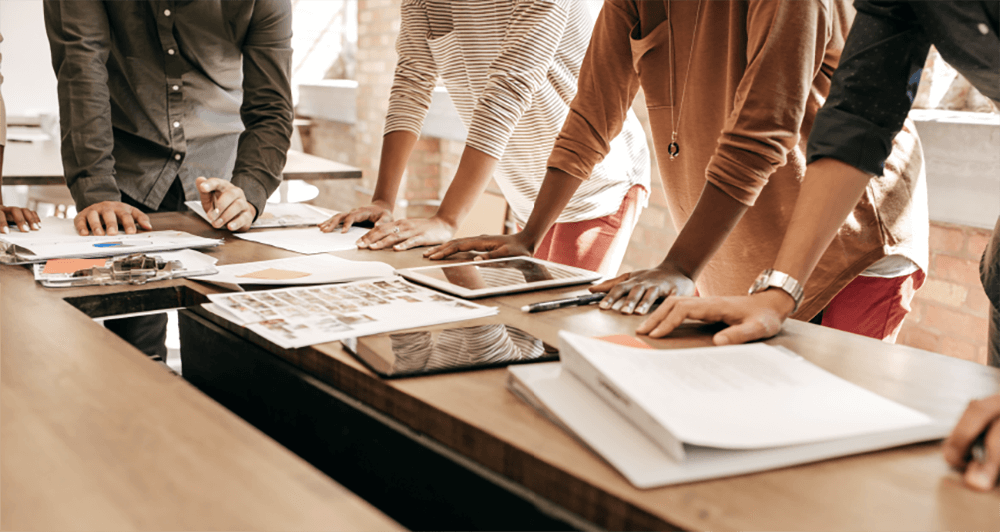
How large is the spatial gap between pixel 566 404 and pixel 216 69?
5.66 ft

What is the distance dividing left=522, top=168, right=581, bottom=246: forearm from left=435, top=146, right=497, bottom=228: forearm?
7.0 inches

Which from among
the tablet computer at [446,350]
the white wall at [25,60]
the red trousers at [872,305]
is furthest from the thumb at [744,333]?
the white wall at [25,60]

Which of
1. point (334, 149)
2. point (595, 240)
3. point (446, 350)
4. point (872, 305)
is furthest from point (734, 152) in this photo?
point (334, 149)

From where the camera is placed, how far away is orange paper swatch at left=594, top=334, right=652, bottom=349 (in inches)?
33.2

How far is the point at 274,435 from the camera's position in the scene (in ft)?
2.88

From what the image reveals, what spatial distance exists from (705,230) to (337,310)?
0.58 metres

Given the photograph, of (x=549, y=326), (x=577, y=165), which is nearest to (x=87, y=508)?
(x=549, y=326)

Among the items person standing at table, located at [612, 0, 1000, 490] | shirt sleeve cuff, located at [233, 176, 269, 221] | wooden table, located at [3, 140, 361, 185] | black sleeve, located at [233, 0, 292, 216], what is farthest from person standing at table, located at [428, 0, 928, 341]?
wooden table, located at [3, 140, 361, 185]

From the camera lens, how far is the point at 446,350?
80 cm

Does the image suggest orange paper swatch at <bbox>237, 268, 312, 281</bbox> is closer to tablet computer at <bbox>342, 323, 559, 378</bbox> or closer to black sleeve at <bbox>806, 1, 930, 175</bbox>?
tablet computer at <bbox>342, 323, 559, 378</bbox>

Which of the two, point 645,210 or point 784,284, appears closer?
point 784,284

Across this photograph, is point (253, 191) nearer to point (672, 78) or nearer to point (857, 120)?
point (672, 78)

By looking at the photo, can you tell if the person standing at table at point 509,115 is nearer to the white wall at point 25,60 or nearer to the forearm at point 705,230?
the forearm at point 705,230

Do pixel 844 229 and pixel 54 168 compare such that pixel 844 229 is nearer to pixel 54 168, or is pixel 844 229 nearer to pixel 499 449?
pixel 499 449
